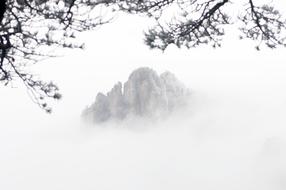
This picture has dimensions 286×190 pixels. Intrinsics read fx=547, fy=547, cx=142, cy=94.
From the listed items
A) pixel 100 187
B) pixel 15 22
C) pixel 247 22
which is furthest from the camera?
pixel 100 187

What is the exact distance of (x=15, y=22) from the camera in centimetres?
761

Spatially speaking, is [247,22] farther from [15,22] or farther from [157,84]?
[157,84]

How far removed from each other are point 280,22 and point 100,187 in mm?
178163

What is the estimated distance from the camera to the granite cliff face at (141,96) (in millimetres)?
167250

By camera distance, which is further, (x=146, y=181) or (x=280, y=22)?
(x=146, y=181)

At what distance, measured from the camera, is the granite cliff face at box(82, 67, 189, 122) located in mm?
167250

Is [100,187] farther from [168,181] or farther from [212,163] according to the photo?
[212,163]

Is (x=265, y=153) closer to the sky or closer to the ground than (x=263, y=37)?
closer to the ground

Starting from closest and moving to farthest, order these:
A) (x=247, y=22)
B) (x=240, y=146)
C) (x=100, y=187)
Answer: (x=247, y=22), (x=100, y=187), (x=240, y=146)

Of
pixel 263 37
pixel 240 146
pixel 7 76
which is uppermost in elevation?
pixel 263 37

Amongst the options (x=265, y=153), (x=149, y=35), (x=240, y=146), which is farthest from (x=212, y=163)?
(x=149, y=35)

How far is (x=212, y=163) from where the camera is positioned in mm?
185250

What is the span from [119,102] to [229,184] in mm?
50192

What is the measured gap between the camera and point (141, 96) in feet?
581
